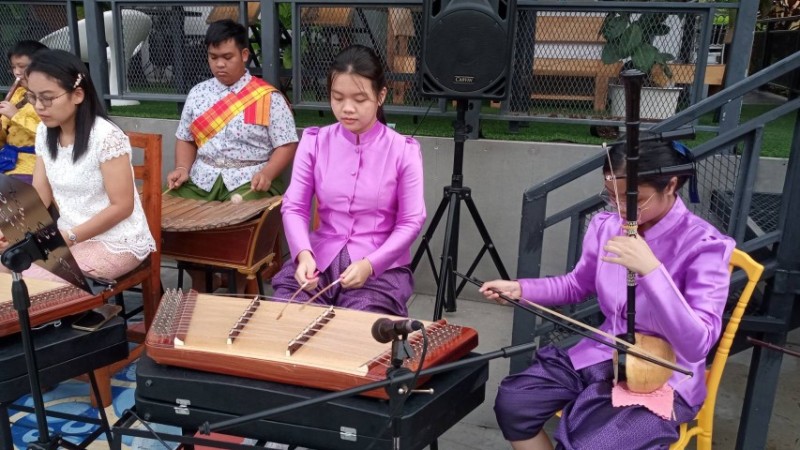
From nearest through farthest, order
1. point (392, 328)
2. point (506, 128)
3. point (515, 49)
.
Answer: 1. point (392, 328)
2. point (515, 49)
3. point (506, 128)

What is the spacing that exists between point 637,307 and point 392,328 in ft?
2.65

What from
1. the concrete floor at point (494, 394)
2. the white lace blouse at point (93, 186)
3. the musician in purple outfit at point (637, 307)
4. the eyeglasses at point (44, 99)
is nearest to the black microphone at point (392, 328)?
the musician in purple outfit at point (637, 307)

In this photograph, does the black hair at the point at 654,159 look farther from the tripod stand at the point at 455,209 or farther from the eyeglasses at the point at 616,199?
the tripod stand at the point at 455,209

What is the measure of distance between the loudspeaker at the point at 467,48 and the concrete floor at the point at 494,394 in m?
1.24

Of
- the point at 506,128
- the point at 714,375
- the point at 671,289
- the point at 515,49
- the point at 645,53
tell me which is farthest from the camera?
the point at 506,128

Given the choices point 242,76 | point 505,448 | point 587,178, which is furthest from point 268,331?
point 587,178

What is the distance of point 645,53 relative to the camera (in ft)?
11.2

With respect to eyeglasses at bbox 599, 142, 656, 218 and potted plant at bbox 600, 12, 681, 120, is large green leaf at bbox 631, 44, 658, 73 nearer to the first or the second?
potted plant at bbox 600, 12, 681, 120

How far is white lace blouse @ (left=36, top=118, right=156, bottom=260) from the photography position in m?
2.54

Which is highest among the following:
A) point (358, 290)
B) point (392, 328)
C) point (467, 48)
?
point (467, 48)

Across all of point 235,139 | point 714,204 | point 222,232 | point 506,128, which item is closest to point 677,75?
point 714,204

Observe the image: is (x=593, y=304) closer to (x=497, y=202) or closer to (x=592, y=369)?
(x=592, y=369)

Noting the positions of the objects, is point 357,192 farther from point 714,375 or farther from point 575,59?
point 575,59

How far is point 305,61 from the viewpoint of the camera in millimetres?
3850
